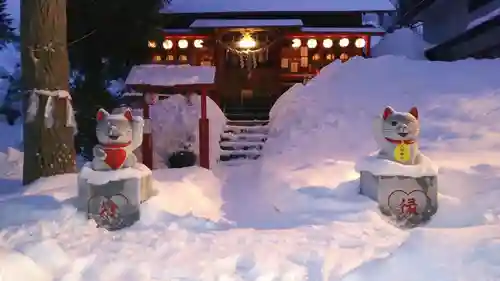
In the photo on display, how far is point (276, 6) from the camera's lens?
20.7m

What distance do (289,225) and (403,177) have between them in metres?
1.41

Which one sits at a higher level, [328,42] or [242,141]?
[328,42]

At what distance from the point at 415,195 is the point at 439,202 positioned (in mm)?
429

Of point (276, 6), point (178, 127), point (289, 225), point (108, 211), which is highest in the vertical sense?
point (276, 6)

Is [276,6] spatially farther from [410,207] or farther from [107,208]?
[107,208]

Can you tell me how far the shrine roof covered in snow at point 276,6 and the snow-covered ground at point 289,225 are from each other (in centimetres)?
973

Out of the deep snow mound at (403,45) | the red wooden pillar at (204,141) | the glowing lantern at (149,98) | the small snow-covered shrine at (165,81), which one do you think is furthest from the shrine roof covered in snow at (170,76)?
the deep snow mound at (403,45)

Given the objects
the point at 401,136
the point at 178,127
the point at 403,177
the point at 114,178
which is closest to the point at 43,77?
the point at 114,178

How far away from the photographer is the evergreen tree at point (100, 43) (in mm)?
10914

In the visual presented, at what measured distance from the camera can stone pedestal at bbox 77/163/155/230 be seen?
6.38m

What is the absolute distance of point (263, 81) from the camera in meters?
20.9

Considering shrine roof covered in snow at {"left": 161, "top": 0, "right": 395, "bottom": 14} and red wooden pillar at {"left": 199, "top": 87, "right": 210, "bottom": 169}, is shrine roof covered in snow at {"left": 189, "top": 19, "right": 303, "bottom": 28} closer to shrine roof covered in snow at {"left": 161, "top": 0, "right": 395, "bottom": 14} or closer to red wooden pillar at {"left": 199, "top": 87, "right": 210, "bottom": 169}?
shrine roof covered in snow at {"left": 161, "top": 0, "right": 395, "bottom": 14}

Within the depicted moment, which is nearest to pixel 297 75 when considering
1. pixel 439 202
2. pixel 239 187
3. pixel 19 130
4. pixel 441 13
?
pixel 441 13

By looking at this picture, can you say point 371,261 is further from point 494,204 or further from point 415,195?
point 494,204
